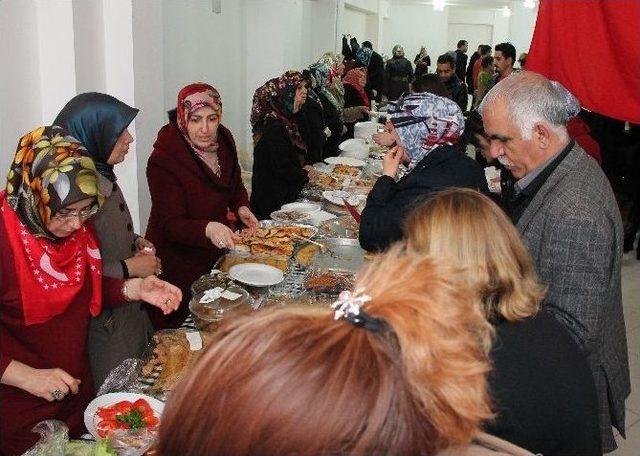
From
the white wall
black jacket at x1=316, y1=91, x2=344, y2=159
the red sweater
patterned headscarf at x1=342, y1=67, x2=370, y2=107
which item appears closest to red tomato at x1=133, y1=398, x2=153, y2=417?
the red sweater

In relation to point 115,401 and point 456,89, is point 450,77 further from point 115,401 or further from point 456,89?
point 115,401

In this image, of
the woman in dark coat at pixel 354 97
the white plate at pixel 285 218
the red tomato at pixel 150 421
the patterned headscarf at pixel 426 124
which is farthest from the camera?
the woman in dark coat at pixel 354 97

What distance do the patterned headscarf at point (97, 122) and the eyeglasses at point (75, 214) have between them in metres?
0.47

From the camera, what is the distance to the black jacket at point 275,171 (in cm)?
355

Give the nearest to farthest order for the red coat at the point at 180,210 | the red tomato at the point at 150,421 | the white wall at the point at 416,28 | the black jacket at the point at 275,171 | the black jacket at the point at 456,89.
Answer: the red tomato at the point at 150,421 < the red coat at the point at 180,210 < the black jacket at the point at 275,171 < the black jacket at the point at 456,89 < the white wall at the point at 416,28

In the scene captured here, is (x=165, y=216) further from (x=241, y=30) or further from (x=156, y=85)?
(x=241, y=30)

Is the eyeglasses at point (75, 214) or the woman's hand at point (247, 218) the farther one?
the woman's hand at point (247, 218)

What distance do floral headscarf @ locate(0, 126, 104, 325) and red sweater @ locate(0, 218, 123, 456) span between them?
0.08ft

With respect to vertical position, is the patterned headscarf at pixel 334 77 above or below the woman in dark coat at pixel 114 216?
above

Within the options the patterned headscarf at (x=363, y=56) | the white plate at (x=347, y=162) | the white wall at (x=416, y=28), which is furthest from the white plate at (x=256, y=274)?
the white wall at (x=416, y=28)

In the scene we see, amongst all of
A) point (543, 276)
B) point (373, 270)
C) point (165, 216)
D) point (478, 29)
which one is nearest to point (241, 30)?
point (165, 216)

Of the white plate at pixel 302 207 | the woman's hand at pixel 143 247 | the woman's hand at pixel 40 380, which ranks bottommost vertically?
the woman's hand at pixel 40 380

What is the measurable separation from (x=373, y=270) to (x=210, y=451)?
328 mm

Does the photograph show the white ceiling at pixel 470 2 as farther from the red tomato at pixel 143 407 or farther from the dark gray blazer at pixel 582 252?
the red tomato at pixel 143 407
